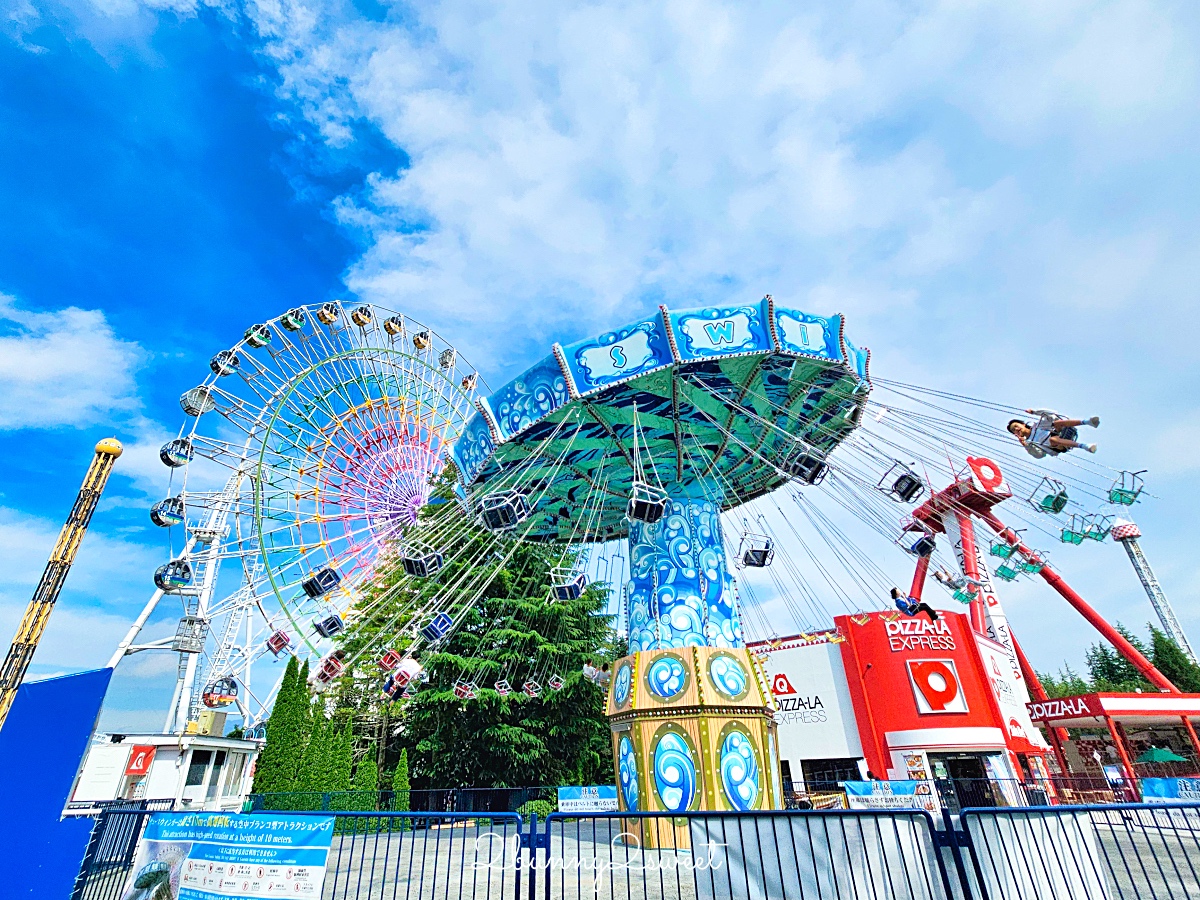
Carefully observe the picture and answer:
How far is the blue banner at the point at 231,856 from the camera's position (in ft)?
17.1

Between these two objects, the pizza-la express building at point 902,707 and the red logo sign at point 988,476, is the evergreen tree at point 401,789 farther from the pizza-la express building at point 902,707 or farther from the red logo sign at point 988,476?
the red logo sign at point 988,476

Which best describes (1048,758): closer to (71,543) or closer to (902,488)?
(902,488)

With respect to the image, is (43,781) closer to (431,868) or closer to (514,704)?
(431,868)

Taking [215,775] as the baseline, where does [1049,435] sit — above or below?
above

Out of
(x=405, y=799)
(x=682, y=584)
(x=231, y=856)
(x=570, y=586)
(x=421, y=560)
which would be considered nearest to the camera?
(x=231, y=856)

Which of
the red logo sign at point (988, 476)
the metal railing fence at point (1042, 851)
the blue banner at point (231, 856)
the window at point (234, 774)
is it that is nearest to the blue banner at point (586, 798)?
the blue banner at point (231, 856)

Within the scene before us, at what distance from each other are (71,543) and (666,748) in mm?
8516

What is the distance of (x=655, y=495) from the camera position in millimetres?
12227

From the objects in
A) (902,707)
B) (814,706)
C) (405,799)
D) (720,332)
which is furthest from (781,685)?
(720,332)

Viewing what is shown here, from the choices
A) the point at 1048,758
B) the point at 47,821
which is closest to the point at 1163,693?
the point at 1048,758

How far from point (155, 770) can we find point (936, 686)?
25.3 meters

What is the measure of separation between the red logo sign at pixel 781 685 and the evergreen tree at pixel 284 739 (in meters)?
15.3

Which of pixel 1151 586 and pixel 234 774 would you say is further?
pixel 1151 586

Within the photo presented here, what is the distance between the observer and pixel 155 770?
21250 mm
